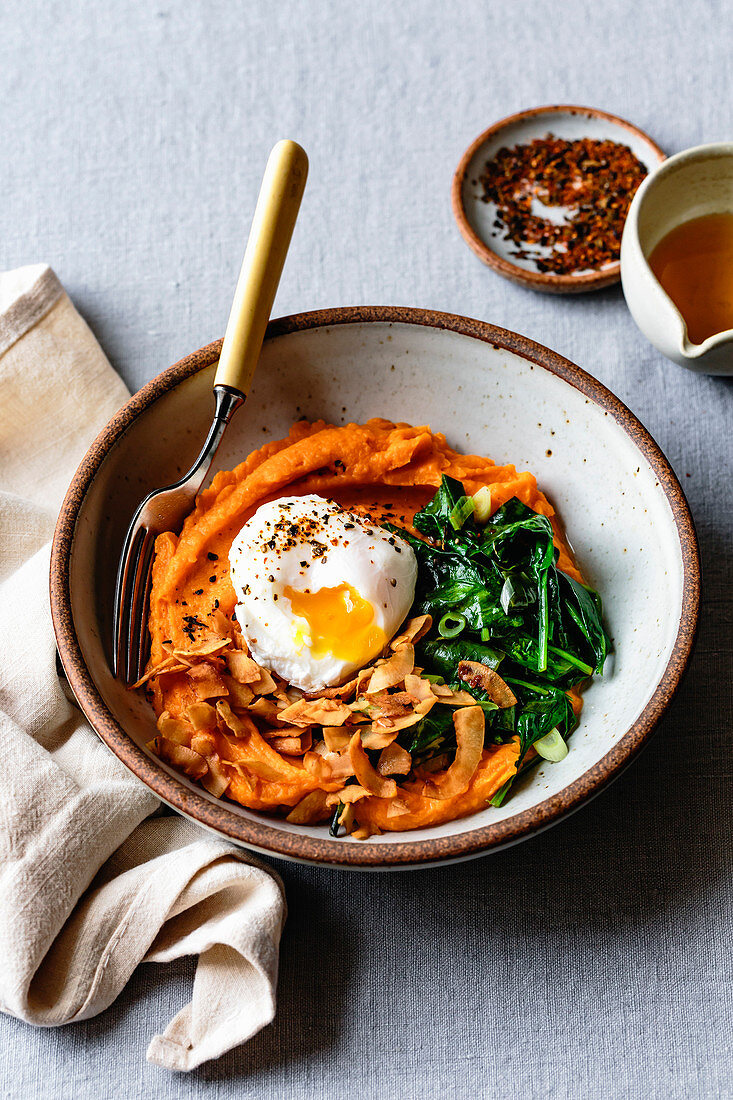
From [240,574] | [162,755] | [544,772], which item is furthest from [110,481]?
[544,772]

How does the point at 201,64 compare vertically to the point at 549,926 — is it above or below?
above

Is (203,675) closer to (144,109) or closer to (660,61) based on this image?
(144,109)

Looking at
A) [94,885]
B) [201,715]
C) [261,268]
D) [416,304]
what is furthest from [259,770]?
[416,304]

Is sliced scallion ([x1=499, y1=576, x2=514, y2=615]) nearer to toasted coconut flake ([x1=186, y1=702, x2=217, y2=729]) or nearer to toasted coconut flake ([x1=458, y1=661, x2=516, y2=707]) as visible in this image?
toasted coconut flake ([x1=458, y1=661, x2=516, y2=707])

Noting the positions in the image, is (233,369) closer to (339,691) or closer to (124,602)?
(124,602)

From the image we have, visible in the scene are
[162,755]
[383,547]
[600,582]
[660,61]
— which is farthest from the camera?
[660,61]

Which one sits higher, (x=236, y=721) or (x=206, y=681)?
(x=206, y=681)
